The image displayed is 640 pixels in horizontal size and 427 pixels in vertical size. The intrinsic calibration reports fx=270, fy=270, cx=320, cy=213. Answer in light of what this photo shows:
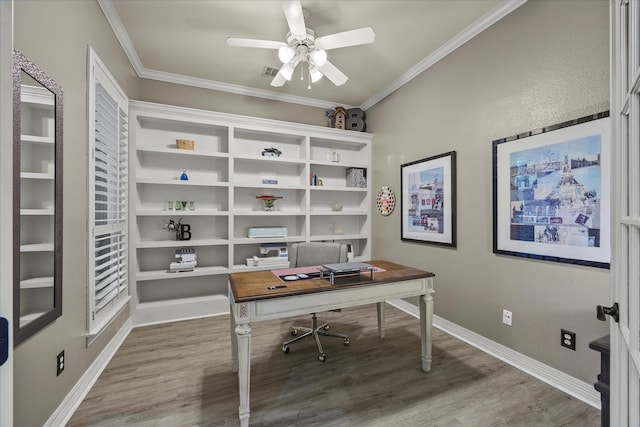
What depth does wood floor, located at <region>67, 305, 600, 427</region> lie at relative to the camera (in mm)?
1662

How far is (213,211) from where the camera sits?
331 centimetres

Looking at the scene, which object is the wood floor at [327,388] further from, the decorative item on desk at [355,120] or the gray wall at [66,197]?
the decorative item on desk at [355,120]

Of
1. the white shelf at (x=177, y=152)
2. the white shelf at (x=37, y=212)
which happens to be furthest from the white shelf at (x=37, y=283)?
the white shelf at (x=177, y=152)

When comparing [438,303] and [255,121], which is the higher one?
[255,121]

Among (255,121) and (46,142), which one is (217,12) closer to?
(255,121)

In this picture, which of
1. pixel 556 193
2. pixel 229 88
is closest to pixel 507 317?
pixel 556 193

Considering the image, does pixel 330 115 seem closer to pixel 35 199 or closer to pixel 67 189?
pixel 67 189

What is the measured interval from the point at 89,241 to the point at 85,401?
1077mm

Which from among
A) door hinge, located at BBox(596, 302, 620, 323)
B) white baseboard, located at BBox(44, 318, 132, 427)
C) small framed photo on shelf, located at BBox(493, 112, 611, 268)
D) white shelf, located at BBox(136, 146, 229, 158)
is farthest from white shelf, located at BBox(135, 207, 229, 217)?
door hinge, located at BBox(596, 302, 620, 323)

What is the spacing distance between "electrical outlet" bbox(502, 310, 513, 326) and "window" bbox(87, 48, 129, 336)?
3.24m

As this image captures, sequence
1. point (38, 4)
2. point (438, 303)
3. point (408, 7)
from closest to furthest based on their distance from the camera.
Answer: point (38, 4), point (408, 7), point (438, 303)

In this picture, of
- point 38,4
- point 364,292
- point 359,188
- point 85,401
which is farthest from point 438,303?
point 38,4

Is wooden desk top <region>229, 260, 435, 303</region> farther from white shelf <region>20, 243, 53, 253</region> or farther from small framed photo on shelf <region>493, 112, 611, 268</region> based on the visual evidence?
white shelf <region>20, 243, 53, 253</region>

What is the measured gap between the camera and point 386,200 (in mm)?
3771
